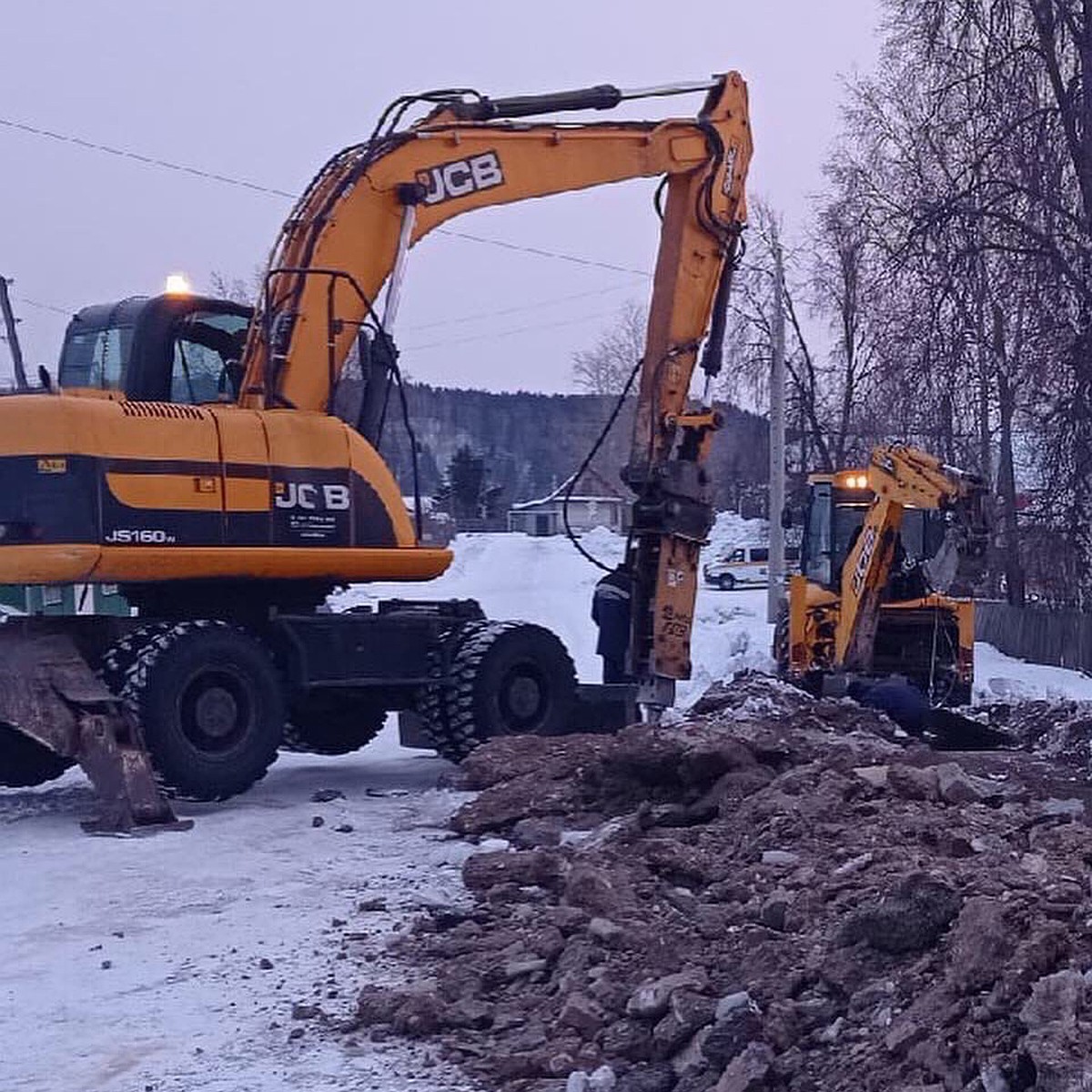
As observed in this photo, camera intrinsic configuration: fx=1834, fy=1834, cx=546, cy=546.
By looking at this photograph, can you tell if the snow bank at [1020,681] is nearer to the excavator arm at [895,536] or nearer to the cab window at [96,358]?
the excavator arm at [895,536]

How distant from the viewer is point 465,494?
291 ft

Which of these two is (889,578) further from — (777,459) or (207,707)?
(777,459)

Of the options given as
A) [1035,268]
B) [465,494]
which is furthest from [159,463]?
[465,494]

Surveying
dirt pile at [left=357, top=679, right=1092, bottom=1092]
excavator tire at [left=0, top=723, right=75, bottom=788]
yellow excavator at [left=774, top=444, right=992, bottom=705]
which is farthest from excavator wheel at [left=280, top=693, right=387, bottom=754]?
yellow excavator at [left=774, top=444, right=992, bottom=705]

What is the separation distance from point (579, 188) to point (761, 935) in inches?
309

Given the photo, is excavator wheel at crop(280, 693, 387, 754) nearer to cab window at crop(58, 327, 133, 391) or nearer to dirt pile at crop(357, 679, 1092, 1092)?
cab window at crop(58, 327, 133, 391)

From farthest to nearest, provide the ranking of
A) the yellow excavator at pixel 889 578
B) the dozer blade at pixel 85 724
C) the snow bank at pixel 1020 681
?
the snow bank at pixel 1020 681 → the yellow excavator at pixel 889 578 → the dozer blade at pixel 85 724

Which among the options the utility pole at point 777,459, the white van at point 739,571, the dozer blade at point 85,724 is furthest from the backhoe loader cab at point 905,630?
the white van at point 739,571

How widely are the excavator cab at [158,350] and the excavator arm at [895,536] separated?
640 centimetres

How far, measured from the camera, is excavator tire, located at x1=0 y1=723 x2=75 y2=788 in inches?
478

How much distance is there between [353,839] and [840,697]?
21.8 ft

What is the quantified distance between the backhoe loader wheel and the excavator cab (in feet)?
6.04

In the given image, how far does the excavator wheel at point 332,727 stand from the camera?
13289mm

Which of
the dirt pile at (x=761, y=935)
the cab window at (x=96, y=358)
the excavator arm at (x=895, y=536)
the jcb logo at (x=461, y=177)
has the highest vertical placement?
the jcb logo at (x=461, y=177)
